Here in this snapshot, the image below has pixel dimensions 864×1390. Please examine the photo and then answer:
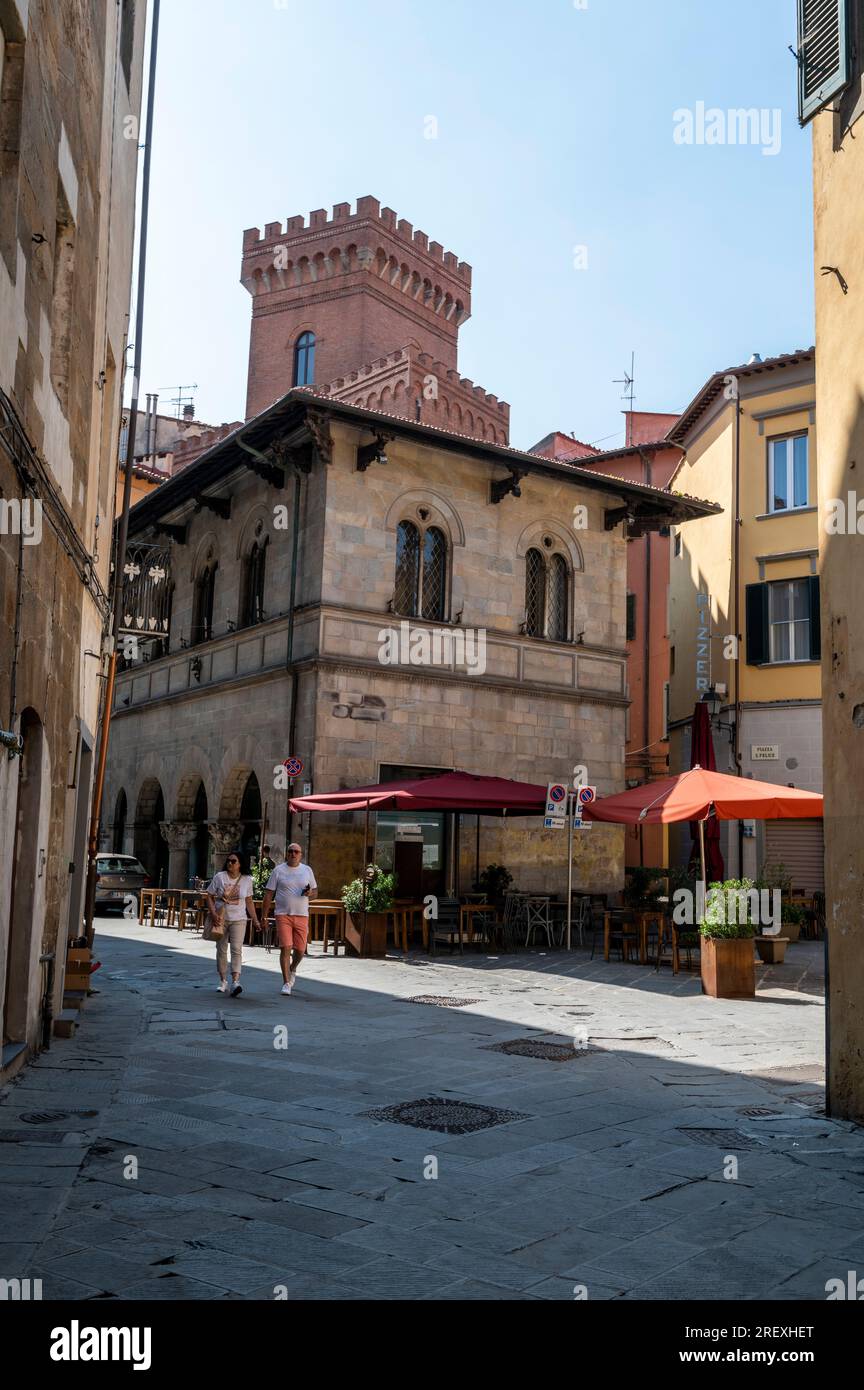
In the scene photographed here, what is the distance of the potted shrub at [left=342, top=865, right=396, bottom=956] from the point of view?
18062 millimetres

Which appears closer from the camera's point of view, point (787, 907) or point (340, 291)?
point (787, 907)

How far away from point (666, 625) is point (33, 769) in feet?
90.0

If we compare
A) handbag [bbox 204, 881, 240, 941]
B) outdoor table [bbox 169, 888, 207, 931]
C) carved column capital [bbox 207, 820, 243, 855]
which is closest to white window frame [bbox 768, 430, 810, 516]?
carved column capital [bbox 207, 820, 243, 855]

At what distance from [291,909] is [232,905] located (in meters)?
0.64

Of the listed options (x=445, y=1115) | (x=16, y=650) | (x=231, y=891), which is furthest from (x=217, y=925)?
(x=16, y=650)

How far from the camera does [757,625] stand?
27.0 m

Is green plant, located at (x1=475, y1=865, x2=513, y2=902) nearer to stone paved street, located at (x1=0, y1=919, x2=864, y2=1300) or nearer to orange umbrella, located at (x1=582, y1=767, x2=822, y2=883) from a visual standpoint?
orange umbrella, located at (x1=582, y1=767, x2=822, y2=883)

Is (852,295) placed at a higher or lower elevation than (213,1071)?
higher

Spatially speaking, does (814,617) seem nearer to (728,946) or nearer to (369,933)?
(369,933)

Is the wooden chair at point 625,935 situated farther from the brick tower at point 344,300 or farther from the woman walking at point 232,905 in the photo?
the brick tower at point 344,300

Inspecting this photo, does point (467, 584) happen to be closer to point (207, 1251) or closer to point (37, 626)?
point (37, 626)

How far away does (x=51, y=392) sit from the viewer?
8633 millimetres
